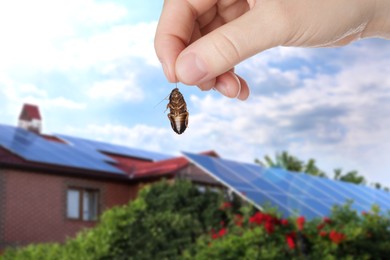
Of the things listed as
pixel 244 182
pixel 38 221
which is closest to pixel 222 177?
pixel 244 182

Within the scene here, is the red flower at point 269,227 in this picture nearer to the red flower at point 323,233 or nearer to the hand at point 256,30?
the red flower at point 323,233

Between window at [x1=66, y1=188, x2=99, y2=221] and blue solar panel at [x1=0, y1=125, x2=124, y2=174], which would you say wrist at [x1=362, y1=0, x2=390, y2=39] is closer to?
blue solar panel at [x1=0, y1=125, x2=124, y2=174]

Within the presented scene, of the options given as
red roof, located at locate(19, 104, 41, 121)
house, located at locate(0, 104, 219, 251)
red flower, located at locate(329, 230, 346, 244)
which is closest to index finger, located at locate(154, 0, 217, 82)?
red flower, located at locate(329, 230, 346, 244)

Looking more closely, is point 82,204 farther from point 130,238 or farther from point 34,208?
point 130,238

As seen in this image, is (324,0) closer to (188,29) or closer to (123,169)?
(188,29)

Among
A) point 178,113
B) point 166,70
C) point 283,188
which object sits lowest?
point 178,113

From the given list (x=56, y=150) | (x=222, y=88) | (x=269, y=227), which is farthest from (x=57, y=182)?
(x=222, y=88)
